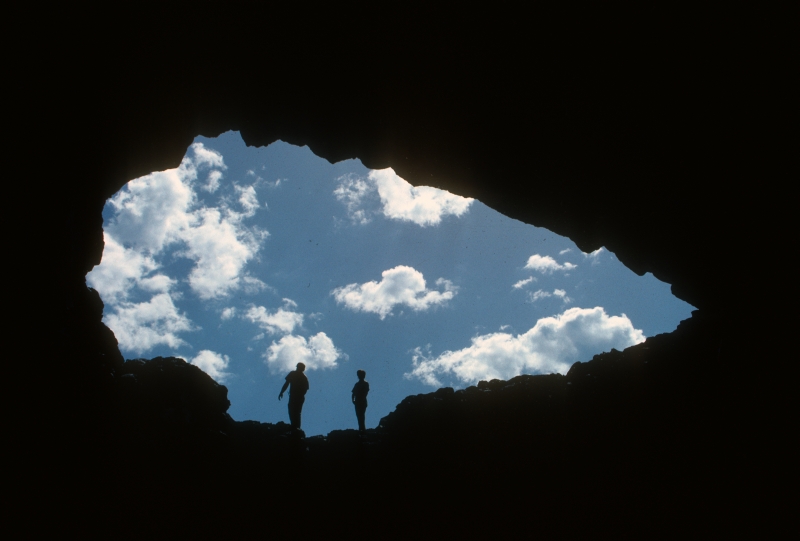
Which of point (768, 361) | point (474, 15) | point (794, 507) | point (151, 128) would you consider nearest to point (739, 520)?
point (794, 507)

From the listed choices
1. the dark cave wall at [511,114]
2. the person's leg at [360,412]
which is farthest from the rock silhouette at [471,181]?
the person's leg at [360,412]

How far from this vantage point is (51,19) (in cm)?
616

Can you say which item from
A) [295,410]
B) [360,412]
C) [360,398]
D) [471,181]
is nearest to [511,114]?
[471,181]

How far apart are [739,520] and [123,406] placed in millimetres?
12502

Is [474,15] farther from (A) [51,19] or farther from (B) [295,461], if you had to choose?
(B) [295,461]

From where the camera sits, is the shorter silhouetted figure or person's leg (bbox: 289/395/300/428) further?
the shorter silhouetted figure

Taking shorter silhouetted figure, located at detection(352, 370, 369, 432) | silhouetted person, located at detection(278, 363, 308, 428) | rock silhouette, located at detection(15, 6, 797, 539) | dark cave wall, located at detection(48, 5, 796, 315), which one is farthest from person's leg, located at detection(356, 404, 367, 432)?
dark cave wall, located at detection(48, 5, 796, 315)

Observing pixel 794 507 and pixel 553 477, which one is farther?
pixel 553 477

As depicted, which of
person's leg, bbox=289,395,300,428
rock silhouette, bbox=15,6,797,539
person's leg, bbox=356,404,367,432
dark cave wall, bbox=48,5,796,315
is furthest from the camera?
person's leg, bbox=356,404,367,432

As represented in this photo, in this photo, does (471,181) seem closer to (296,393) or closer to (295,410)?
(296,393)

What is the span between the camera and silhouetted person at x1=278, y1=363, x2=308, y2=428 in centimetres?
1081

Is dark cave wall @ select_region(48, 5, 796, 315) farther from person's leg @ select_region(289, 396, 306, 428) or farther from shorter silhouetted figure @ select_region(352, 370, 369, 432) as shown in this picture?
shorter silhouetted figure @ select_region(352, 370, 369, 432)

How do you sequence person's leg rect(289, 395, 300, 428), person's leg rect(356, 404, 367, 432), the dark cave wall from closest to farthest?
the dark cave wall, person's leg rect(289, 395, 300, 428), person's leg rect(356, 404, 367, 432)

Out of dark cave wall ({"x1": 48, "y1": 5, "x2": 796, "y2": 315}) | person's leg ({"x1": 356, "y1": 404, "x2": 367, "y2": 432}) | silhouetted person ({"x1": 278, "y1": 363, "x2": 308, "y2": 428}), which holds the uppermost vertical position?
dark cave wall ({"x1": 48, "y1": 5, "x2": 796, "y2": 315})
